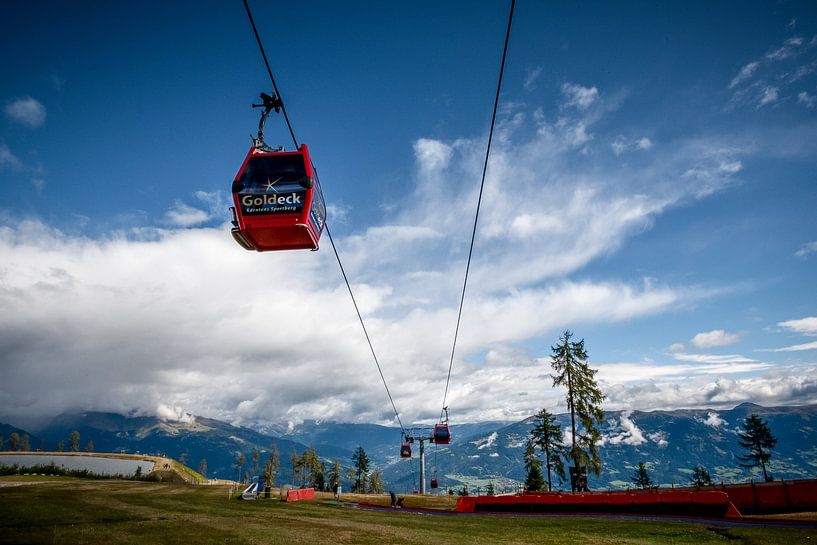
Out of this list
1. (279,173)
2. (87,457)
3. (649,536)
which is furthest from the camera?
(87,457)

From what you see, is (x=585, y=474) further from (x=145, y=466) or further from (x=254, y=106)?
(x=145, y=466)

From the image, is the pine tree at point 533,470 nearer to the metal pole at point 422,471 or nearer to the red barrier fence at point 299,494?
the metal pole at point 422,471

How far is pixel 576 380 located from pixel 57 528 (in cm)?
4562

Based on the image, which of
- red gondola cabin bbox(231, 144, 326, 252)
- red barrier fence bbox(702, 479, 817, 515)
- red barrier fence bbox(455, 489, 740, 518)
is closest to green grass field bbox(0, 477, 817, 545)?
red barrier fence bbox(455, 489, 740, 518)

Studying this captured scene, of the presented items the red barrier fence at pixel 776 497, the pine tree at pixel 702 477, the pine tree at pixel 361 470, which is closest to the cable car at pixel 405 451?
the red barrier fence at pixel 776 497

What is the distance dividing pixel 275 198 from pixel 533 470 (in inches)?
3052

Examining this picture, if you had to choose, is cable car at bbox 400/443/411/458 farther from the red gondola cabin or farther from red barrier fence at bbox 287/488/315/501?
the red gondola cabin

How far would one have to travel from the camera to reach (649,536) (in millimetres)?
19422

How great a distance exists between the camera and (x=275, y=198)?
12.5 meters

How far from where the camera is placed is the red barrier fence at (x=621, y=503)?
2742 cm

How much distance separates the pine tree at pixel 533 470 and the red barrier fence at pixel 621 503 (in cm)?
3021

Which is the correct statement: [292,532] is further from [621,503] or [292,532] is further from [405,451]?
[405,451]

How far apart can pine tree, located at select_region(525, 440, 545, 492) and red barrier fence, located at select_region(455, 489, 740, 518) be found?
1189 inches

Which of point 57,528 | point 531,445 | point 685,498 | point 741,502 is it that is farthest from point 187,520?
point 531,445
